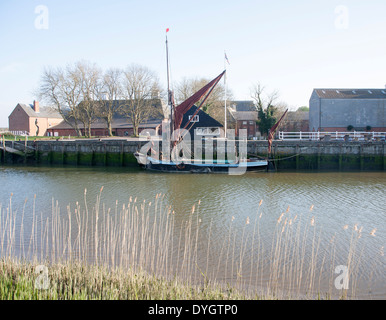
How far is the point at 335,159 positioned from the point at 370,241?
20826 mm

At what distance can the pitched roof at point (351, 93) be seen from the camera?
150 ft

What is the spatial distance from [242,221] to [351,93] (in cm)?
4253

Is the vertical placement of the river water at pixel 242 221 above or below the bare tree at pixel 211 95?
below

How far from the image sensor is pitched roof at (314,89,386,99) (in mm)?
45812

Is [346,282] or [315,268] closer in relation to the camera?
[346,282]

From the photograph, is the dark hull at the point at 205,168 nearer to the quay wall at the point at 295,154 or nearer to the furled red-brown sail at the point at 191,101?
the quay wall at the point at 295,154

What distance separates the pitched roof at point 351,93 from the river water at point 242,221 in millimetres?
22711

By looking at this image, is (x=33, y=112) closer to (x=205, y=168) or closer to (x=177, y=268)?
(x=205, y=168)

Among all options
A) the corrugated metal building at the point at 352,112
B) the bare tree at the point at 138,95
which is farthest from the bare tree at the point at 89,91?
the corrugated metal building at the point at 352,112

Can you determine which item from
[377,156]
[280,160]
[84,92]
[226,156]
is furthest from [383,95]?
[84,92]

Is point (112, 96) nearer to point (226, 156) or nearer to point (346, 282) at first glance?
point (226, 156)

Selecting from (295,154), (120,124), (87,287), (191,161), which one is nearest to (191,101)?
(191,161)

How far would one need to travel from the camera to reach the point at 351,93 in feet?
154

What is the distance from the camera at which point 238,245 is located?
974cm
